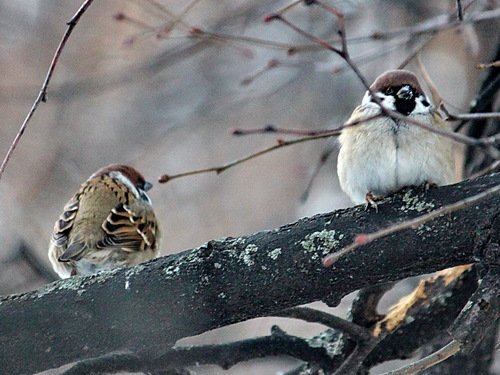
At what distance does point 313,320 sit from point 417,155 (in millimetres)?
619

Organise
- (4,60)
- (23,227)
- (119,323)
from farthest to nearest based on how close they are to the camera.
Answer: (4,60), (23,227), (119,323)

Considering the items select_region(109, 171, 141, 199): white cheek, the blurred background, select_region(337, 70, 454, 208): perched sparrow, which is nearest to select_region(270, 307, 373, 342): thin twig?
select_region(337, 70, 454, 208): perched sparrow

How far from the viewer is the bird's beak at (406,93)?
10.3 ft

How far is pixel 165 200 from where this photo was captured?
6.92 meters

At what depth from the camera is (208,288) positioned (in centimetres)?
246

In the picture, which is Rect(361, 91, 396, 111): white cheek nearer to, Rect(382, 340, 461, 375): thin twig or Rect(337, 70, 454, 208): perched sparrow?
Rect(337, 70, 454, 208): perched sparrow

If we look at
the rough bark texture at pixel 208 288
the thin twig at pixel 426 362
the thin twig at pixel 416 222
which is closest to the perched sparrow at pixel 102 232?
the rough bark texture at pixel 208 288

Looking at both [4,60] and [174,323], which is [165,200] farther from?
[174,323]

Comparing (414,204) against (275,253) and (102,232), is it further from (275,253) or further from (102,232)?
(102,232)

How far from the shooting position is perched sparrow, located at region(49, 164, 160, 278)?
3637 millimetres

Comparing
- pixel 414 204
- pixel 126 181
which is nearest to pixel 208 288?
pixel 414 204

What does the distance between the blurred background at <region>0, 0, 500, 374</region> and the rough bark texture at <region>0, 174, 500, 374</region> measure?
10.9 feet

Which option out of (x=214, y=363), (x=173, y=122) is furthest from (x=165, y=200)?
(x=214, y=363)

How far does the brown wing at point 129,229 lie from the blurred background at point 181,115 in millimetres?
1824
